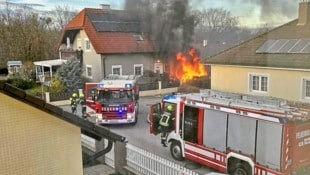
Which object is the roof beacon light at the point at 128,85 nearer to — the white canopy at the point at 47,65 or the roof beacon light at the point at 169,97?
the roof beacon light at the point at 169,97

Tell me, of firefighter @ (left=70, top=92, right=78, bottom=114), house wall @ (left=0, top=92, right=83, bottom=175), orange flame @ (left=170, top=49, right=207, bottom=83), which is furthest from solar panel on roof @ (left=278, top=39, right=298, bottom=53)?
house wall @ (left=0, top=92, right=83, bottom=175)

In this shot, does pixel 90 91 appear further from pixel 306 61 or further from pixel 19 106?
pixel 306 61

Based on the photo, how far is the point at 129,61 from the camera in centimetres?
126

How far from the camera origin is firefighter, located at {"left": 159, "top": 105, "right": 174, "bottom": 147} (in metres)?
1.33

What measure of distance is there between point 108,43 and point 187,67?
305 millimetres

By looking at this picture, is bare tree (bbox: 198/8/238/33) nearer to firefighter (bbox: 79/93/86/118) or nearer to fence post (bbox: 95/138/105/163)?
firefighter (bbox: 79/93/86/118)

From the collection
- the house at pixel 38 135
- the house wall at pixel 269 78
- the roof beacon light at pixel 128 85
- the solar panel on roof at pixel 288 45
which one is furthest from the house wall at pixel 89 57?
the solar panel on roof at pixel 288 45

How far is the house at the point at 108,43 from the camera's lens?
1.24 meters

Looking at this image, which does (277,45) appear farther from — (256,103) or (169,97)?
(169,97)

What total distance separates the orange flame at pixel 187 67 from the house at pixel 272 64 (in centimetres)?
4

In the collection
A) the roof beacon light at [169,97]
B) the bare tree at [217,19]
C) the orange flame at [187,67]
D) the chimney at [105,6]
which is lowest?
the roof beacon light at [169,97]

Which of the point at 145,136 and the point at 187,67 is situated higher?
the point at 187,67

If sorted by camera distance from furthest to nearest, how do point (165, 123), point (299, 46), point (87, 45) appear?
point (165, 123)
point (87, 45)
point (299, 46)

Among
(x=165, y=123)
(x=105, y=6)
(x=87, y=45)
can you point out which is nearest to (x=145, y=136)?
(x=165, y=123)
